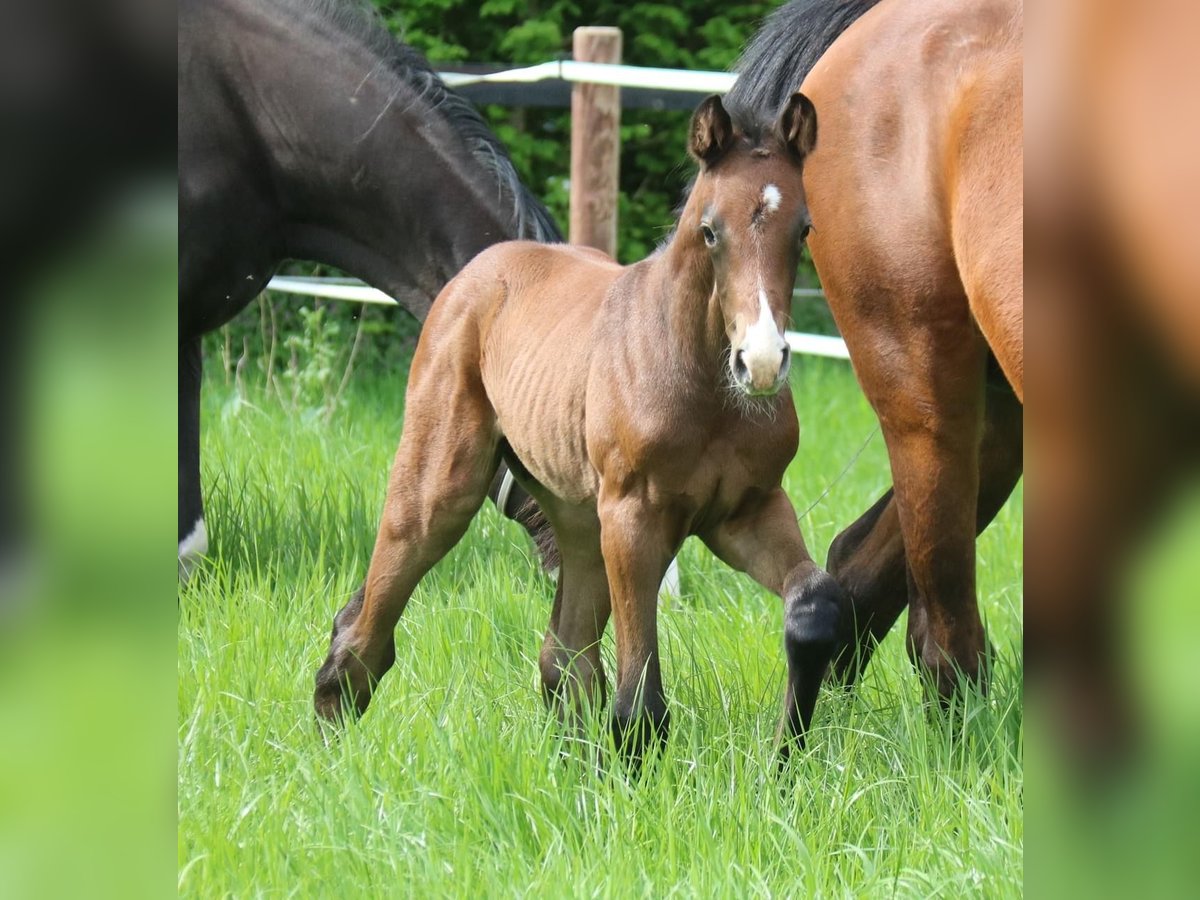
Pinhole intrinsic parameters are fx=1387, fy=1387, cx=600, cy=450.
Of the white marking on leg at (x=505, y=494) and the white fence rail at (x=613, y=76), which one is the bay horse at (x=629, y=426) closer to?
the white marking on leg at (x=505, y=494)

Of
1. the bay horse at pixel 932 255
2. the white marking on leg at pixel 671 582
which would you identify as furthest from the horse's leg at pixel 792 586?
the white marking on leg at pixel 671 582

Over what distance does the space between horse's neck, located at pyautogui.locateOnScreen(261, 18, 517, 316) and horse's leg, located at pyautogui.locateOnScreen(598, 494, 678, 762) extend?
1.72 meters

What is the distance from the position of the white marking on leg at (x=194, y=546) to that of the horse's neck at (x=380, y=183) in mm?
957

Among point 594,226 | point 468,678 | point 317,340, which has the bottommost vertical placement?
point 468,678

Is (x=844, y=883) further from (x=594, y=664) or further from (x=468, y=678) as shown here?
(x=468, y=678)

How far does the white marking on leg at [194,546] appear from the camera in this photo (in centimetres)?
431

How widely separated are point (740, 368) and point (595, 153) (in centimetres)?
370

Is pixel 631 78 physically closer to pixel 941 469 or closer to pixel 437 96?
pixel 437 96

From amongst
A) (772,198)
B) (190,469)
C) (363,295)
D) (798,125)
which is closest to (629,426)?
(772,198)

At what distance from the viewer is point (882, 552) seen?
11.6ft

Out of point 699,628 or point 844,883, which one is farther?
point 699,628
